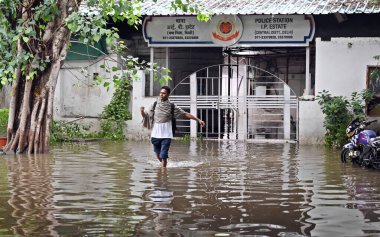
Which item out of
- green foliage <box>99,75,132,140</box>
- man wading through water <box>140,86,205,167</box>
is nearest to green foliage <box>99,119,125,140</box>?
green foliage <box>99,75,132,140</box>

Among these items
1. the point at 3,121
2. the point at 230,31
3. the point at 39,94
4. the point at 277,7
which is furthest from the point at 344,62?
Answer: the point at 3,121

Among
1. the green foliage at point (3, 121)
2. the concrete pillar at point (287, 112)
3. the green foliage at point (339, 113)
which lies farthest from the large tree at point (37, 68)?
the concrete pillar at point (287, 112)

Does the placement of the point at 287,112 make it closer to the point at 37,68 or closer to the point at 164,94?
the point at 37,68

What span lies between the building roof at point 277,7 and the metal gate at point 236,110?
6.80 feet

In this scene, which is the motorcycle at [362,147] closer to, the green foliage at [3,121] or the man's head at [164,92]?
the man's head at [164,92]

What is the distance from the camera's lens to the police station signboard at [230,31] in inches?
835

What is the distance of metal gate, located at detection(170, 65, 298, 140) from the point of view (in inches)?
858

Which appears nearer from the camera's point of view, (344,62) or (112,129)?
(344,62)

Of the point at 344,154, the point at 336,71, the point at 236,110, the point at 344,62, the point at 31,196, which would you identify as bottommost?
the point at 31,196

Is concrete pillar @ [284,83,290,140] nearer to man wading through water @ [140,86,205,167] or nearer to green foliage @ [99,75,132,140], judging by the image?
green foliage @ [99,75,132,140]

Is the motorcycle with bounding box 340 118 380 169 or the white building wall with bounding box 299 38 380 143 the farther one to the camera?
the white building wall with bounding box 299 38 380 143

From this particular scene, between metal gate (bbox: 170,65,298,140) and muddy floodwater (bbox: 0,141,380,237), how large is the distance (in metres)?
4.72

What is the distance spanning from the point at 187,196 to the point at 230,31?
39.2 ft

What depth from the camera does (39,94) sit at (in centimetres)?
1683
